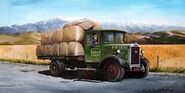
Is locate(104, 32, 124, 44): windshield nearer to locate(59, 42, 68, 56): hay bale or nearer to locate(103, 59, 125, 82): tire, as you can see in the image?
locate(103, 59, 125, 82): tire

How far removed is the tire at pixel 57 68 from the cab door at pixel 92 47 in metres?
1.90

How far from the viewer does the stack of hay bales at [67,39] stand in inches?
822

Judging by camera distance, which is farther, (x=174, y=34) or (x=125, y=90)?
(x=174, y=34)

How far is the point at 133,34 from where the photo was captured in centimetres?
8500

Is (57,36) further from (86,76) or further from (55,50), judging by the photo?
(86,76)

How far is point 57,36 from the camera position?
22.5 metres

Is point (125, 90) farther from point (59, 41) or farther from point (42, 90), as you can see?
point (59, 41)

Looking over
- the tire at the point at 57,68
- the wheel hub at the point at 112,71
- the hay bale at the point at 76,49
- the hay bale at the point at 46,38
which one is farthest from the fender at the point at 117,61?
the hay bale at the point at 46,38

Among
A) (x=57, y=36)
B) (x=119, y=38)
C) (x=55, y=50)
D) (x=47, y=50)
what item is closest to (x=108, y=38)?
(x=119, y=38)

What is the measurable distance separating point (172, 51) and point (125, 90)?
48.7 ft

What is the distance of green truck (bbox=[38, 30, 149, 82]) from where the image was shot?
19.1 m

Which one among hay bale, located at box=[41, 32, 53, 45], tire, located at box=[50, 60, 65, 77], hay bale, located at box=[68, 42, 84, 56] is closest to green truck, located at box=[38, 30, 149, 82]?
tire, located at box=[50, 60, 65, 77]

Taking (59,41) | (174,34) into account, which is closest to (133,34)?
(174,34)

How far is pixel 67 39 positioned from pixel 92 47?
1.74 metres
